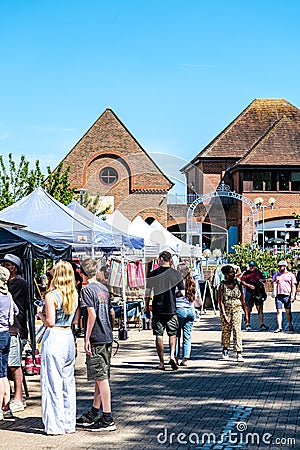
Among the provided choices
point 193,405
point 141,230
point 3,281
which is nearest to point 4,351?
point 3,281

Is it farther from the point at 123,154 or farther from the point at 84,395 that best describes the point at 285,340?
the point at 123,154

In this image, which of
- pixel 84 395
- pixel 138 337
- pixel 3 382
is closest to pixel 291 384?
pixel 84 395

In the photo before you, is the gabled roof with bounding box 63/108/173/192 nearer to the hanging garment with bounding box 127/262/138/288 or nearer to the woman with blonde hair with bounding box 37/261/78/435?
the hanging garment with bounding box 127/262/138/288

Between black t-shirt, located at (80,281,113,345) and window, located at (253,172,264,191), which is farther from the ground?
window, located at (253,172,264,191)

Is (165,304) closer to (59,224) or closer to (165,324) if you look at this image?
(165,324)

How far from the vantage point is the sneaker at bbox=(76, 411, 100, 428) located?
8953 millimetres

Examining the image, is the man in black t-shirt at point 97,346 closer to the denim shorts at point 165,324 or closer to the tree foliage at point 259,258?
the denim shorts at point 165,324

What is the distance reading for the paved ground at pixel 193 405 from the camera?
8.25m

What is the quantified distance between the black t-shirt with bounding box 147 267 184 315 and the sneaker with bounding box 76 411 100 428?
428 centimetres

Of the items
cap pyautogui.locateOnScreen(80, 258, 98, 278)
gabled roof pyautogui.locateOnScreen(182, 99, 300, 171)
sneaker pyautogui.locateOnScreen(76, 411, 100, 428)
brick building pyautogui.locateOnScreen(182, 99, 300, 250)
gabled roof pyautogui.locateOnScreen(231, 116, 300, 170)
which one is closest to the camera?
sneaker pyautogui.locateOnScreen(76, 411, 100, 428)

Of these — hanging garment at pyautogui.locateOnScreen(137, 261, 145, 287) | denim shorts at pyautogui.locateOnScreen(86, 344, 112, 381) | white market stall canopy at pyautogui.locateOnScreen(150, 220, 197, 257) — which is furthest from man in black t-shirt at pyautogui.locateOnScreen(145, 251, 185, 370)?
white market stall canopy at pyautogui.locateOnScreen(150, 220, 197, 257)

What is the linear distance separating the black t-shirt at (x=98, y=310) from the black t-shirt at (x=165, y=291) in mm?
4099

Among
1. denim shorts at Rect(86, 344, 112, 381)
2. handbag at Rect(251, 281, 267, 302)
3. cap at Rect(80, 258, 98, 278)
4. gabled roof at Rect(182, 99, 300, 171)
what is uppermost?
gabled roof at Rect(182, 99, 300, 171)

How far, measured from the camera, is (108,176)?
5019 cm
